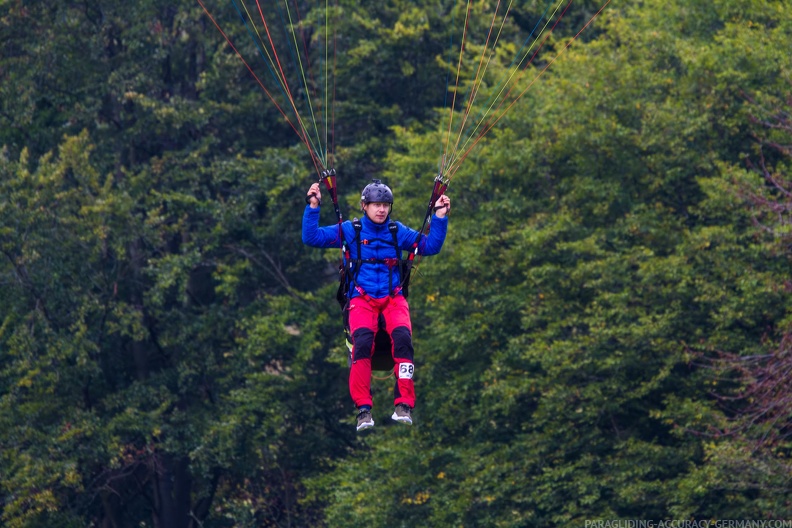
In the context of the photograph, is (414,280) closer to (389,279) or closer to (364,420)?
(389,279)

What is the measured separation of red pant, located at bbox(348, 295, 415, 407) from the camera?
334 inches

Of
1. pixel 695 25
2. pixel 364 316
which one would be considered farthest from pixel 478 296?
pixel 364 316

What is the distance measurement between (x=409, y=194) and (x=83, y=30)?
298 inches

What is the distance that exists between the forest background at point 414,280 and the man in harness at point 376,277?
8.32 meters

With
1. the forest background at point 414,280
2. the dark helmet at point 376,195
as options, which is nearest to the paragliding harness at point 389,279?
the dark helmet at point 376,195

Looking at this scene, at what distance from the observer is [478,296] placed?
67.1ft

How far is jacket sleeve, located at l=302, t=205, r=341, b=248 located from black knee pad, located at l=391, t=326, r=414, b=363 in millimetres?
786

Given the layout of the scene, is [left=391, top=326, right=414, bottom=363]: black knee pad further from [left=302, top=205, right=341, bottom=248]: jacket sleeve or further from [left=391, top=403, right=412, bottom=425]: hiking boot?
[left=302, top=205, right=341, bottom=248]: jacket sleeve

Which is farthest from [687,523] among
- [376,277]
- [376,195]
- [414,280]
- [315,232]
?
[315,232]

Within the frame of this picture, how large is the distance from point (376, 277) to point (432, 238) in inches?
18.9

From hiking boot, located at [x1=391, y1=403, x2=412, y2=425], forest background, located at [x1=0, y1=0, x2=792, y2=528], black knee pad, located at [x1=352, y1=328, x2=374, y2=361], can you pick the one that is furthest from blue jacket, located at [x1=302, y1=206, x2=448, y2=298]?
forest background, located at [x1=0, y1=0, x2=792, y2=528]

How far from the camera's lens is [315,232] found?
8570 mm

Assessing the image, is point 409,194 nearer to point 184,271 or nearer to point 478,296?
point 478,296

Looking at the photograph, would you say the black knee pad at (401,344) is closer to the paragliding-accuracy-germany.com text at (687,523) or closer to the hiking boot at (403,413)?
the hiking boot at (403,413)
